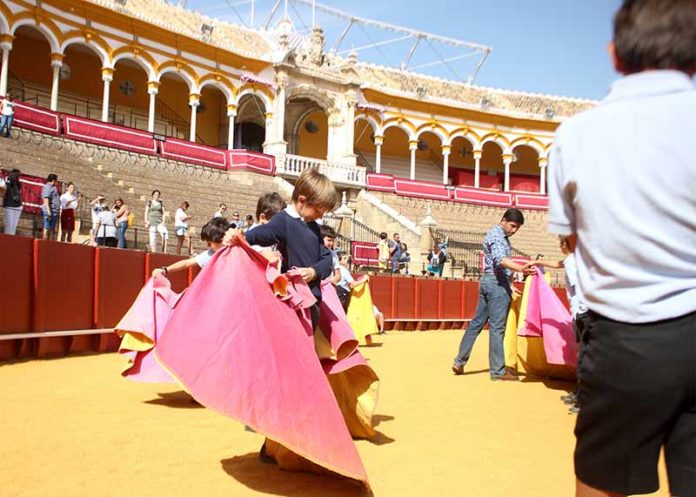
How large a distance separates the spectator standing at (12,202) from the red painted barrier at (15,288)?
13.0ft

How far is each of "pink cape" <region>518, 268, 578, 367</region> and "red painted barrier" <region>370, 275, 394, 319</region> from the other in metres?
6.95

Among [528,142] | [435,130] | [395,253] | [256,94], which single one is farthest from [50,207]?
[528,142]

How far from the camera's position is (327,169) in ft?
85.5

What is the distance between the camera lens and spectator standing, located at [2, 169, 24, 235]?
34.2 feet

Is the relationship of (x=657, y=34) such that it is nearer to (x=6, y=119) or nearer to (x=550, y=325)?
(x=550, y=325)

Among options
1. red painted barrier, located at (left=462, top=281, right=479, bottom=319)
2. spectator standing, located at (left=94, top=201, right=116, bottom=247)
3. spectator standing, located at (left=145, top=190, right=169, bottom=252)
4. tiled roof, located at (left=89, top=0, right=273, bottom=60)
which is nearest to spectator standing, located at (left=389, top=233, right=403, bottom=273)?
red painted barrier, located at (left=462, top=281, right=479, bottom=319)

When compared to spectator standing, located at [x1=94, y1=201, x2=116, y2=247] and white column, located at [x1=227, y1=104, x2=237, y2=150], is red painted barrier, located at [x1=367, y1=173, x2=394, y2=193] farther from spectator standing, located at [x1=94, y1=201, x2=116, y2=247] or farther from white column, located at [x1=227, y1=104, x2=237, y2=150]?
spectator standing, located at [x1=94, y1=201, x2=116, y2=247]

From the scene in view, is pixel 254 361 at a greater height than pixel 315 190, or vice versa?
pixel 315 190

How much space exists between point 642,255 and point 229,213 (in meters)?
16.9

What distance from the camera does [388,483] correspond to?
326 cm

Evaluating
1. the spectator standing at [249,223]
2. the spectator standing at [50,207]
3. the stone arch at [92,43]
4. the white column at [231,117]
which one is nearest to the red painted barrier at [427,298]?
the spectator standing at [249,223]

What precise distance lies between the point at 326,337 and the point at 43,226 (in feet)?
31.9

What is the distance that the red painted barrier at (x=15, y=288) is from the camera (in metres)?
6.61

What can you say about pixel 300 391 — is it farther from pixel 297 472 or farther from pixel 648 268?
pixel 648 268
